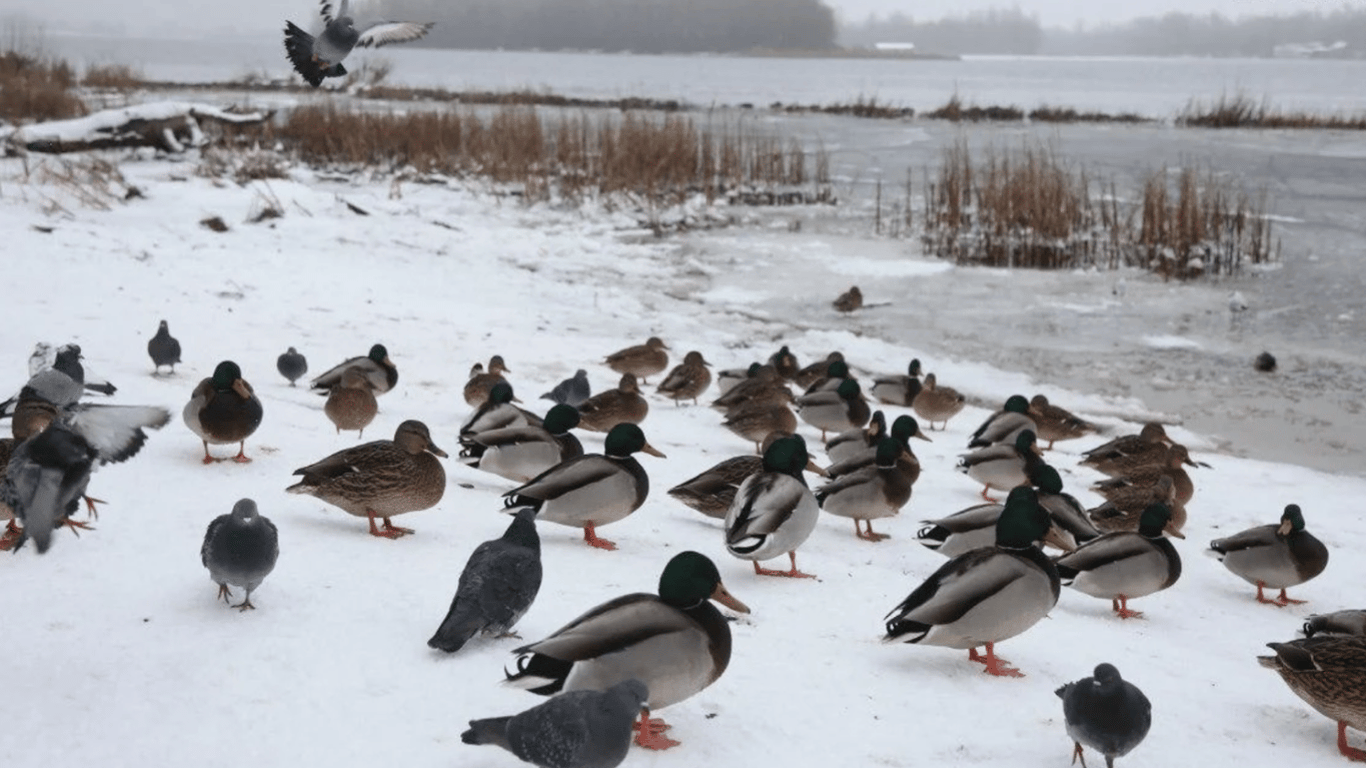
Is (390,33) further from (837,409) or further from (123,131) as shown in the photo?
(123,131)

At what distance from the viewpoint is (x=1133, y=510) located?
21.2 ft

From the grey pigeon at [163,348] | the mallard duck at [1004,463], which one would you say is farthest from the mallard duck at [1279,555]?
the grey pigeon at [163,348]

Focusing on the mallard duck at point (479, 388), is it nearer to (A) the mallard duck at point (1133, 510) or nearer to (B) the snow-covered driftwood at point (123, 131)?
(A) the mallard duck at point (1133, 510)

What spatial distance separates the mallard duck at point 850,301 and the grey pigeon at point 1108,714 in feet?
33.4

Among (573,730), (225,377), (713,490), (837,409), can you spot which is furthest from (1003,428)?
(573,730)

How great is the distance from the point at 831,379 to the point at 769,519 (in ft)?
13.6

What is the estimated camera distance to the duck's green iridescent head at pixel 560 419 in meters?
6.23

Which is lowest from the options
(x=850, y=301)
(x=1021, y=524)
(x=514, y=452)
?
(x=850, y=301)

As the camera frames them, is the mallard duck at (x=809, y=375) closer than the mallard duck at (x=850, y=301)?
Yes

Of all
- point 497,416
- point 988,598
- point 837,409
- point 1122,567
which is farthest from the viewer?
point 837,409

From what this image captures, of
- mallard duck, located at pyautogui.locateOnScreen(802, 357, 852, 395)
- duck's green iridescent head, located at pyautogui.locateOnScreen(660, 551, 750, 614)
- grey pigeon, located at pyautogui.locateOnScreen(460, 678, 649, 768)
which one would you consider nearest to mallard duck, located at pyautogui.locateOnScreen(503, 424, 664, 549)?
duck's green iridescent head, located at pyautogui.locateOnScreen(660, 551, 750, 614)

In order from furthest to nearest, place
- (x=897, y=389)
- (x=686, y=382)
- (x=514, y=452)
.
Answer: (x=897, y=389) → (x=686, y=382) → (x=514, y=452)

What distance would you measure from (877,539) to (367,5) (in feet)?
11.4

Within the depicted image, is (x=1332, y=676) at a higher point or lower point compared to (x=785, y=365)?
higher
